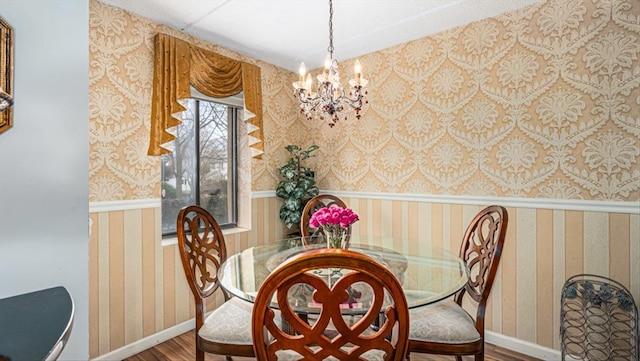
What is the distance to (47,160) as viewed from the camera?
1.00 m

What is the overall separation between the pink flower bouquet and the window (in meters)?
1.54

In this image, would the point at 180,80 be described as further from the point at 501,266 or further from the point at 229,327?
the point at 501,266

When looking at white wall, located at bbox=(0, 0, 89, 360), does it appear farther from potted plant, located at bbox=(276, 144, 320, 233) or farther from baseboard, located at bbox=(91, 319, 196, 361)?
potted plant, located at bbox=(276, 144, 320, 233)

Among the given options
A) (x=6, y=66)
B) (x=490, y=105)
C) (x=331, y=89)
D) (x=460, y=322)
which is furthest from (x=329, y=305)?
(x=490, y=105)

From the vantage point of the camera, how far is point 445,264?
1.82 m

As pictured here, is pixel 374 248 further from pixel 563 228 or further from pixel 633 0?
pixel 633 0

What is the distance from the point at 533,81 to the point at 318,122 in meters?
1.98

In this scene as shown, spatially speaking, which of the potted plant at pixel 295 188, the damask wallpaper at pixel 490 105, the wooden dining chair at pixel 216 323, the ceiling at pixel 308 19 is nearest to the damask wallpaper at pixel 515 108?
the damask wallpaper at pixel 490 105

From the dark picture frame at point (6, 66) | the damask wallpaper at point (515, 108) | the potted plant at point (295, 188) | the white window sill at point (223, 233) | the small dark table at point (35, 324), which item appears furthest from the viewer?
the potted plant at point (295, 188)

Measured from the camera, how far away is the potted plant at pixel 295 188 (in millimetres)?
3197

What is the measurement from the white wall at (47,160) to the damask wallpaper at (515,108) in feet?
7.80

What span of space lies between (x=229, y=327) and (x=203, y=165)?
1697 mm

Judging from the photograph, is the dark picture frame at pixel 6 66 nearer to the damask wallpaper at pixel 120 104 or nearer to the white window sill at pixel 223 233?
the damask wallpaper at pixel 120 104

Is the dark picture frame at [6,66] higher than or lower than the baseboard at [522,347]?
higher
